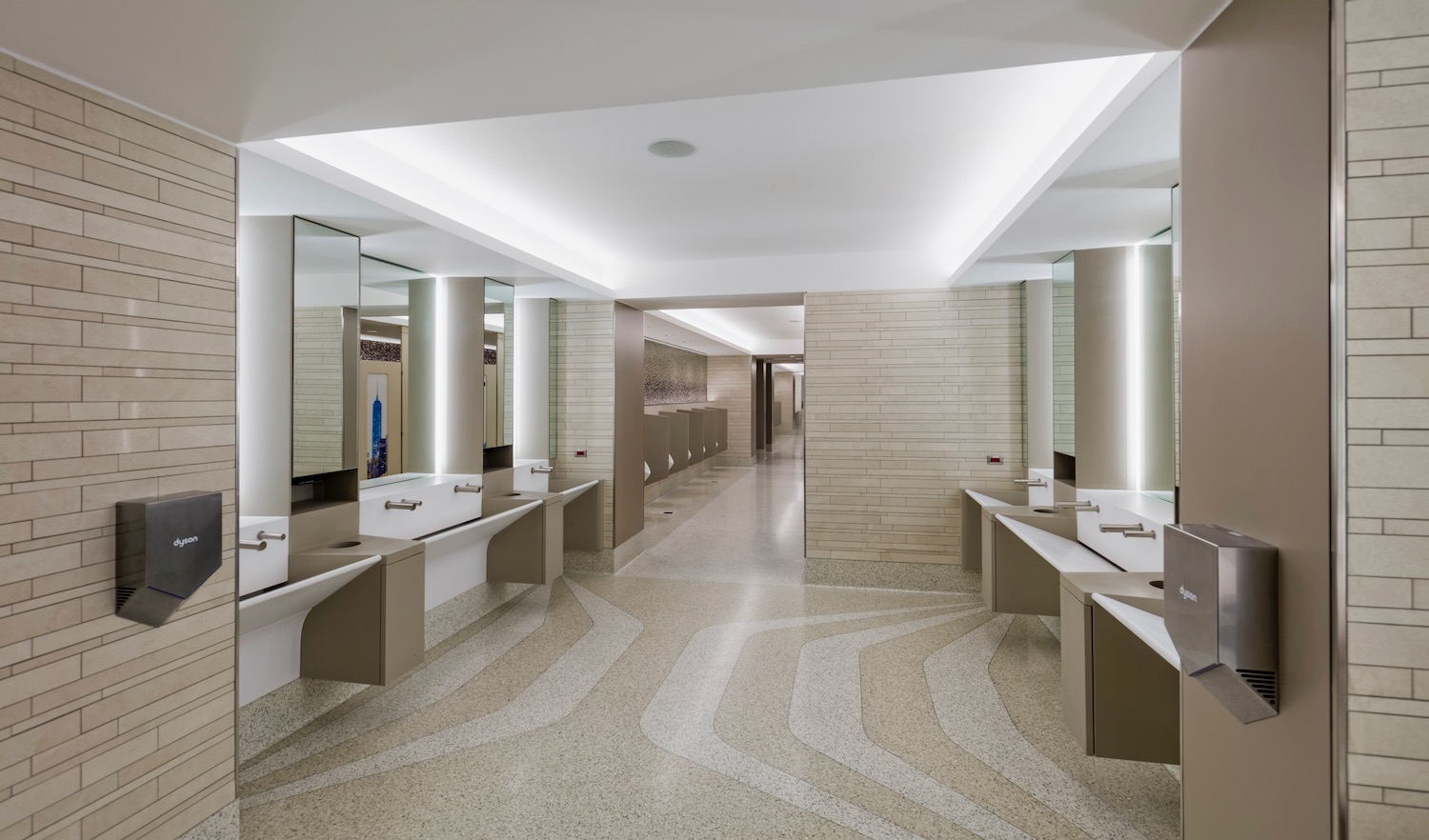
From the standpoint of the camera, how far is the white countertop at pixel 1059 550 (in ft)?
10.2

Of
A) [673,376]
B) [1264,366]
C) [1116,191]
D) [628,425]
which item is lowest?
[628,425]

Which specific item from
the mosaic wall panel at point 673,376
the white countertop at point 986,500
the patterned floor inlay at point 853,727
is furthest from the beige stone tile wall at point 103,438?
the mosaic wall panel at point 673,376

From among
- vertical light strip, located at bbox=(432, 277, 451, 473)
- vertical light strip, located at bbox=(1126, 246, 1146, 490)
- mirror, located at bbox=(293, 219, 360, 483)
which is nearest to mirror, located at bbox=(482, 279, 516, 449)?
vertical light strip, located at bbox=(432, 277, 451, 473)

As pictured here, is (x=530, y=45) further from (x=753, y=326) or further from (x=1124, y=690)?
(x=753, y=326)

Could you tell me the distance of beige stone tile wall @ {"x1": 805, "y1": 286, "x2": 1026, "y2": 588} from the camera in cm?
511

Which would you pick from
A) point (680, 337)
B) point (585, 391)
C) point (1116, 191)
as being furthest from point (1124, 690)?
point (680, 337)

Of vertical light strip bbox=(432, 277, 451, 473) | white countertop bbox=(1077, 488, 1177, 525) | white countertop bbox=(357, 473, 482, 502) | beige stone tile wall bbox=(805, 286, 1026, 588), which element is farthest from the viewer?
beige stone tile wall bbox=(805, 286, 1026, 588)

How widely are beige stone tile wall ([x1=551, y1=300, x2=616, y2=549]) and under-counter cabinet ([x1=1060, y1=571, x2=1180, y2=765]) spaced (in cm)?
412

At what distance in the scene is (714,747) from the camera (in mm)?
2863

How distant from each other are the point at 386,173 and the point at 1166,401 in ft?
12.9

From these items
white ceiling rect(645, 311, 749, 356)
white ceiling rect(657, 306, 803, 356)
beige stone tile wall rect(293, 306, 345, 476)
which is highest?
white ceiling rect(657, 306, 803, 356)

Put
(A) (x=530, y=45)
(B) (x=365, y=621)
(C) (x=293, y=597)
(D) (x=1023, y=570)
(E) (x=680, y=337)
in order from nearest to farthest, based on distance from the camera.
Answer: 1. (A) (x=530, y=45)
2. (C) (x=293, y=597)
3. (B) (x=365, y=621)
4. (D) (x=1023, y=570)
5. (E) (x=680, y=337)

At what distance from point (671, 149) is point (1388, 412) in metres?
2.81

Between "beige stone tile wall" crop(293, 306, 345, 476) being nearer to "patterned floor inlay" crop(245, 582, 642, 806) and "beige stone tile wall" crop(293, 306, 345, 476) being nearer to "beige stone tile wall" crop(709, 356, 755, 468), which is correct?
"patterned floor inlay" crop(245, 582, 642, 806)
